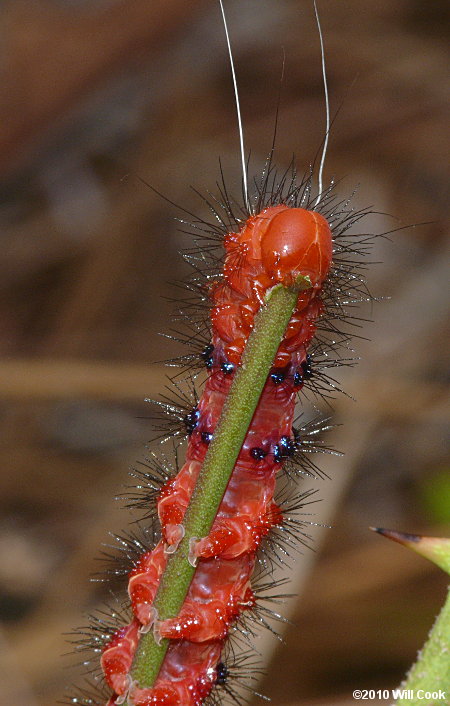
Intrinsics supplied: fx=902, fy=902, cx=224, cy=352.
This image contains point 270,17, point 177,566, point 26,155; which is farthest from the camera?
point 270,17

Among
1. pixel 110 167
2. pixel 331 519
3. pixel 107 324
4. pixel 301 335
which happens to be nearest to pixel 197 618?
pixel 301 335

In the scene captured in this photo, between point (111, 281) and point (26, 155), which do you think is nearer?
point (26, 155)

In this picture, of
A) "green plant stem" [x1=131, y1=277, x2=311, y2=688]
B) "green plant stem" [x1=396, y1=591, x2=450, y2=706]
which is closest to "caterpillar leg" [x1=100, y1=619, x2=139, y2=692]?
"green plant stem" [x1=131, y1=277, x2=311, y2=688]

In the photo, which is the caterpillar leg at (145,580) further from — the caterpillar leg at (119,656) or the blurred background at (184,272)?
the blurred background at (184,272)

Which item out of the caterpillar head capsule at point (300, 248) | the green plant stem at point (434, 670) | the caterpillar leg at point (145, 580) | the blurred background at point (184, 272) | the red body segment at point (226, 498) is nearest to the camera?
the green plant stem at point (434, 670)

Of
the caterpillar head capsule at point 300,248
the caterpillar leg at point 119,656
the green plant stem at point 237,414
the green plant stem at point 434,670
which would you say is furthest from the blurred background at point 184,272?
the green plant stem at point 434,670

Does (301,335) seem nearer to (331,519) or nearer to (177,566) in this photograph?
(177,566)
